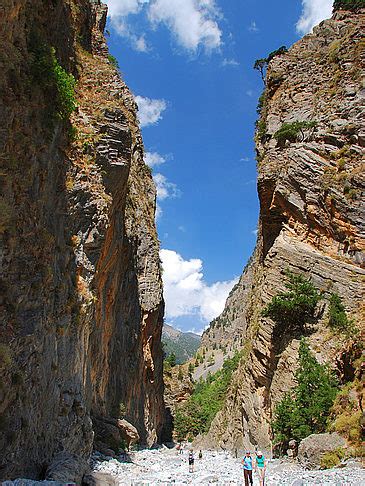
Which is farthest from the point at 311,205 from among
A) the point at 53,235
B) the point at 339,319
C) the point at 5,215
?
the point at 5,215

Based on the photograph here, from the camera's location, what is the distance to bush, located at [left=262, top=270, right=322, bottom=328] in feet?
69.4

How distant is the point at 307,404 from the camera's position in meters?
16.9

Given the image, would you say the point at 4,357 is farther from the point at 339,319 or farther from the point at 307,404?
the point at 339,319

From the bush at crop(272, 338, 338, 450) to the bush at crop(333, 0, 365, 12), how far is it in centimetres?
2738

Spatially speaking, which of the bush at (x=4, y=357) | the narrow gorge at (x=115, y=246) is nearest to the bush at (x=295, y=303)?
the narrow gorge at (x=115, y=246)

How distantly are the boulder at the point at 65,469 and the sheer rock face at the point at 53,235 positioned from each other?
1.12 ft

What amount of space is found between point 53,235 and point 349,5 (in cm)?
3179

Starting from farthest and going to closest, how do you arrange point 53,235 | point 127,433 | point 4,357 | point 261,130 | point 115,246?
point 261,130
point 115,246
point 127,433
point 53,235
point 4,357

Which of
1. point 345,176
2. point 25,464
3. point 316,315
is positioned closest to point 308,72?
point 345,176

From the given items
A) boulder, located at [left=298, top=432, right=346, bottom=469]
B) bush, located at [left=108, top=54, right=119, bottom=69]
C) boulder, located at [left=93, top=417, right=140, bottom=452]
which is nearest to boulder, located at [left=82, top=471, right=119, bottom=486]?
boulder, located at [left=298, top=432, right=346, bottom=469]

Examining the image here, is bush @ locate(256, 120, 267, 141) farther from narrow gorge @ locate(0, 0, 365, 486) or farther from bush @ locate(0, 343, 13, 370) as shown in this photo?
bush @ locate(0, 343, 13, 370)

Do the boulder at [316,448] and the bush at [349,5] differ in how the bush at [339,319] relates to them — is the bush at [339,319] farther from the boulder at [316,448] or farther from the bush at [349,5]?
the bush at [349,5]

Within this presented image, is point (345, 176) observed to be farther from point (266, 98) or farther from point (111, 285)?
point (111, 285)

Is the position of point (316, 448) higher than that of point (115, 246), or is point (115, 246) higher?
point (115, 246)
